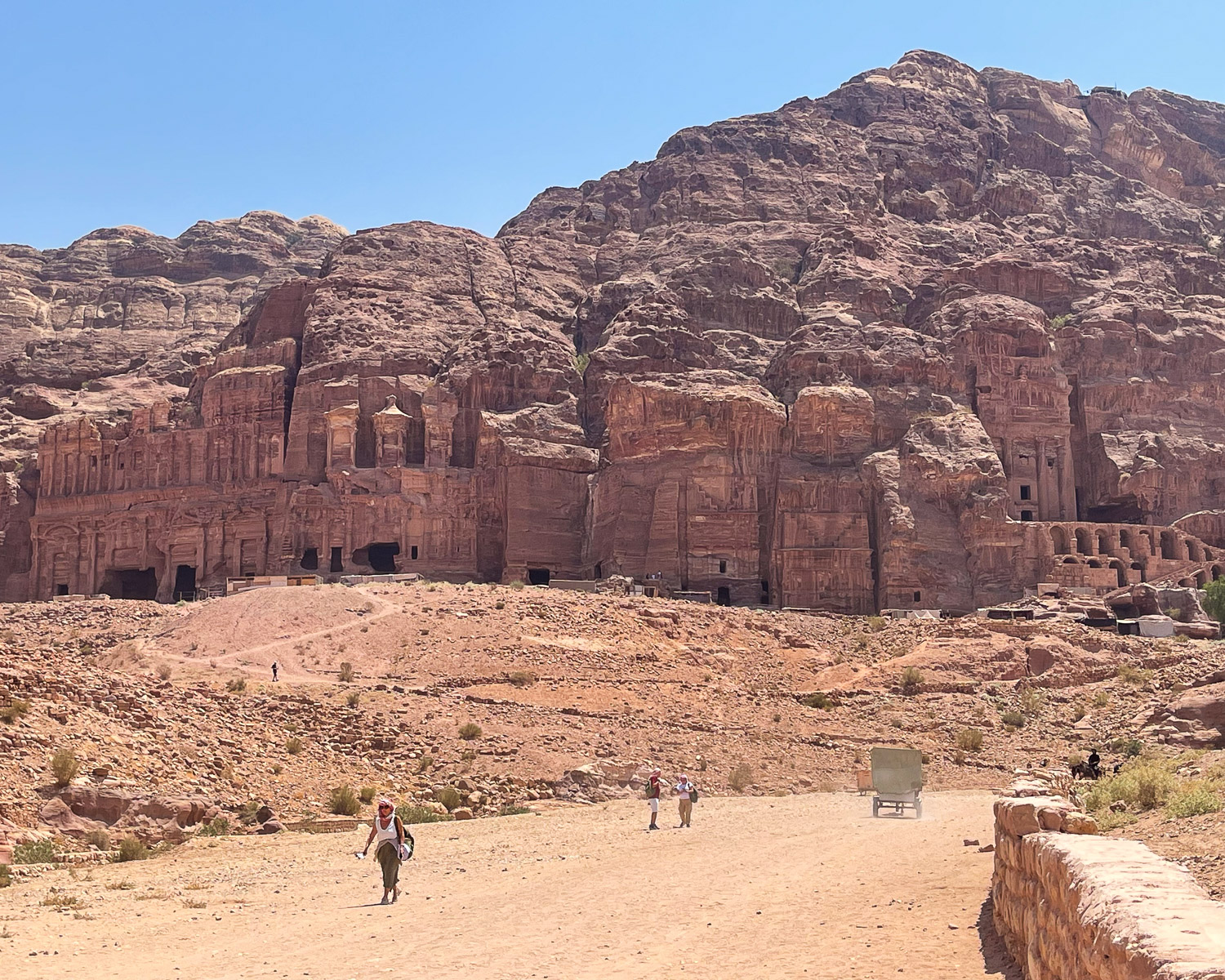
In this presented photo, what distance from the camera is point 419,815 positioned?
96.1 ft

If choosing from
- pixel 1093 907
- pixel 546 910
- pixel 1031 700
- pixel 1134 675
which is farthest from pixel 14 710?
pixel 1134 675

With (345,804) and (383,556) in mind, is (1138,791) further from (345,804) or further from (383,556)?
(383,556)

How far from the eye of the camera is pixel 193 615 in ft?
182

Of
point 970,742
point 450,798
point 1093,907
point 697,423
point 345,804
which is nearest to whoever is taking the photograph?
point 1093,907

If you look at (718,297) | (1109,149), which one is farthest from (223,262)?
(1109,149)

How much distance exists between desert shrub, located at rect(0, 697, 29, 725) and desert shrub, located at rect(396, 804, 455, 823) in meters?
7.79

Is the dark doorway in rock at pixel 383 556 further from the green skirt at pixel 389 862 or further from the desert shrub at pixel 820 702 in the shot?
the green skirt at pixel 389 862

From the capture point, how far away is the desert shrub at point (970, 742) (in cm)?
4031

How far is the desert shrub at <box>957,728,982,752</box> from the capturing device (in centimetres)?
4031

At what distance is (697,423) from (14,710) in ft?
150

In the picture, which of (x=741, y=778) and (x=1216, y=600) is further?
(x=1216, y=600)

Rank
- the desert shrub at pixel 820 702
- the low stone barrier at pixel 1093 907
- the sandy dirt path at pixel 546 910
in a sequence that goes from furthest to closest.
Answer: the desert shrub at pixel 820 702, the sandy dirt path at pixel 546 910, the low stone barrier at pixel 1093 907

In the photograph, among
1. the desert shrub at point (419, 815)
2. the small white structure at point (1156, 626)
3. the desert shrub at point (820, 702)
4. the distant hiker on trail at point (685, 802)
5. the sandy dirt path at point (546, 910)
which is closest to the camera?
the sandy dirt path at point (546, 910)

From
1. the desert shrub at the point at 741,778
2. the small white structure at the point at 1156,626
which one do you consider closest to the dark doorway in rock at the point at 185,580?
the desert shrub at the point at 741,778
